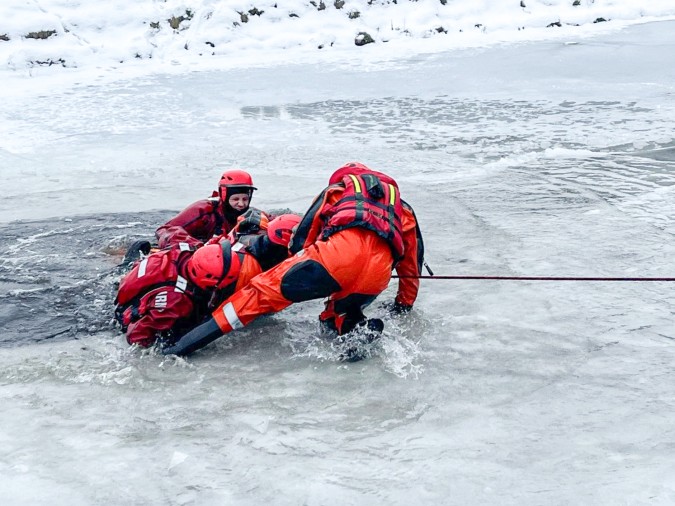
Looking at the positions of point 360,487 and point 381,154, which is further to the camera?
point 381,154

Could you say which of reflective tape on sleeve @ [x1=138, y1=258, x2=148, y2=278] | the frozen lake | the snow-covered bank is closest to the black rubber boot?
the frozen lake

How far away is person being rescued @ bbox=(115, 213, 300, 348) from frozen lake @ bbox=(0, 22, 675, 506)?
0.20 m

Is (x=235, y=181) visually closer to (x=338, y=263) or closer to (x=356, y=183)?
(x=356, y=183)

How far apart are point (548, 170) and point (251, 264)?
421 cm

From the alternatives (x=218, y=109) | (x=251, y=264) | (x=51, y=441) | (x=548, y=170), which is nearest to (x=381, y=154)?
A: (x=548, y=170)

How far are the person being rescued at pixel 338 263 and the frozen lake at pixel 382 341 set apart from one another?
9.2 inches

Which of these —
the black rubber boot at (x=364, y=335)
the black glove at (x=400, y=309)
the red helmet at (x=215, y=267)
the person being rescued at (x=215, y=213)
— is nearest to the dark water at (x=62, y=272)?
the person being rescued at (x=215, y=213)

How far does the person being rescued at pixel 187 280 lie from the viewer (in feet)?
14.0

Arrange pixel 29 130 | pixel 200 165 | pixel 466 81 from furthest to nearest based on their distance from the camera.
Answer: pixel 466 81, pixel 29 130, pixel 200 165

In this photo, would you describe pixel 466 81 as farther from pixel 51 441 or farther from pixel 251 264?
pixel 51 441

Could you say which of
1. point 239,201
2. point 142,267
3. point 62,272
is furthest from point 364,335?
point 62,272

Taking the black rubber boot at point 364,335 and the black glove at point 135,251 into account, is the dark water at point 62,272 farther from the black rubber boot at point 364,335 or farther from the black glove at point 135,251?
the black rubber boot at point 364,335

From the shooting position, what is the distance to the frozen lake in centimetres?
291

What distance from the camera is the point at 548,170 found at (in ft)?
24.9
